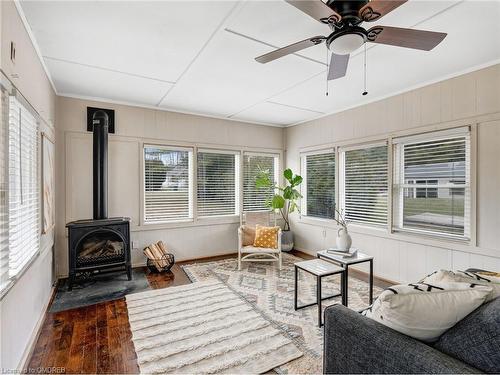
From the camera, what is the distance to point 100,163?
3.52 m

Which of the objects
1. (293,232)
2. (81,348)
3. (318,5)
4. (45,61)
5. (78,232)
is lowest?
(81,348)

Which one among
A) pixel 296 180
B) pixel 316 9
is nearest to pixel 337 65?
pixel 316 9

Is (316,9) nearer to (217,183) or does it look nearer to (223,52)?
(223,52)

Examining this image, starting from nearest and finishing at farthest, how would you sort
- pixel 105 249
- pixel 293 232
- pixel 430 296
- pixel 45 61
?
pixel 430 296, pixel 45 61, pixel 105 249, pixel 293 232

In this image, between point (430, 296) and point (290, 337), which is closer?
point (430, 296)

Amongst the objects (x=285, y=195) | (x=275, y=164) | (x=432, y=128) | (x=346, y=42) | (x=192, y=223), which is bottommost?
(x=192, y=223)

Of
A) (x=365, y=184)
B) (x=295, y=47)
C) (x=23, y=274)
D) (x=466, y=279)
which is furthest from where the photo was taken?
(x=365, y=184)

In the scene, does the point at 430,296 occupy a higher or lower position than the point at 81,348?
higher

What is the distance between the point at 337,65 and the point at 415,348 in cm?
190

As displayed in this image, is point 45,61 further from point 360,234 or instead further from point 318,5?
point 360,234

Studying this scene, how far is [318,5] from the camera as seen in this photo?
1.37m

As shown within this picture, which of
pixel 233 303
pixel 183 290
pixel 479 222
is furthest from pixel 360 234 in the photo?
pixel 183 290

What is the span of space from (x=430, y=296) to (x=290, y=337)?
1.40 metres

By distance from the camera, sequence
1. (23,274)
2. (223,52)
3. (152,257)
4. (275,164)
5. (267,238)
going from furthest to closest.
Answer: (275,164)
(267,238)
(152,257)
(223,52)
(23,274)
